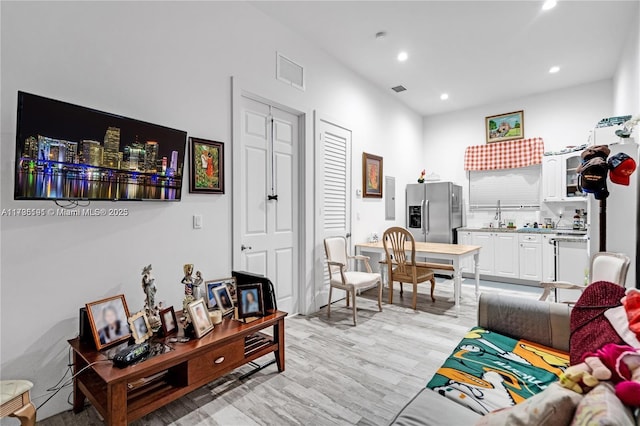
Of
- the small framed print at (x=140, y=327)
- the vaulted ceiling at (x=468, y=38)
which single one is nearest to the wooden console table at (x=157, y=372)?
the small framed print at (x=140, y=327)

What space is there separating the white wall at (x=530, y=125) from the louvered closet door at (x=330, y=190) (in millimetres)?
2943

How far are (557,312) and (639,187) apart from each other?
5.97ft

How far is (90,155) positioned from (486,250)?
5.66m

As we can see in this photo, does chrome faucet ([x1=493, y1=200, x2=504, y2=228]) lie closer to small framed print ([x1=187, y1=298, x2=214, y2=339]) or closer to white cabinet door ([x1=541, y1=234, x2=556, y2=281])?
white cabinet door ([x1=541, y1=234, x2=556, y2=281])

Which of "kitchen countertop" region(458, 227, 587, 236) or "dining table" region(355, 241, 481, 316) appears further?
"kitchen countertop" region(458, 227, 587, 236)

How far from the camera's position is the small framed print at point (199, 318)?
1971 mm

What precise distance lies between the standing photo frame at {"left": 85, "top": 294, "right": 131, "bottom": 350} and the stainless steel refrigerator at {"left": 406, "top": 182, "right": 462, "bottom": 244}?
16.0 ft

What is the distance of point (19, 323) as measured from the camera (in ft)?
5.80

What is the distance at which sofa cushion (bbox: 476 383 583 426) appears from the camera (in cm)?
80

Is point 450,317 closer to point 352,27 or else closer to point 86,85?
point 352,27

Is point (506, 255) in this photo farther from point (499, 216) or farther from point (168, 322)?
point (168, 322)

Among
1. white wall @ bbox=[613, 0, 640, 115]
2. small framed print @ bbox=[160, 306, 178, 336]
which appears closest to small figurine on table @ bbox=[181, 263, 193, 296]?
small framed print @ bbox=[160, 306, 178, 336]

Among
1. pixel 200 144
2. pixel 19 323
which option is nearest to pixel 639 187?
pixel 200 144

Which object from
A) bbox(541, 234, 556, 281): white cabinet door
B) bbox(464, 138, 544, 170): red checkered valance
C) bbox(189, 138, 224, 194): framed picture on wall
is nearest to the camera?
bbox(189, 138, 224, 194): framed picture on wall
